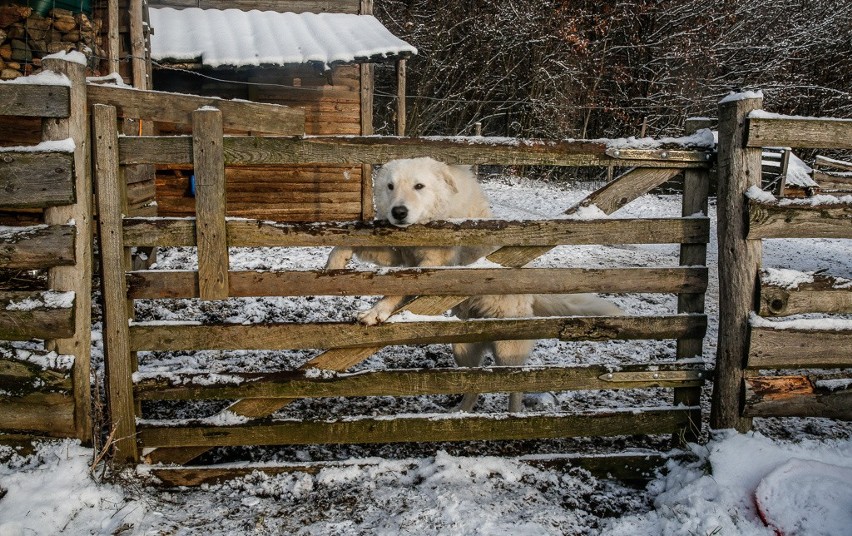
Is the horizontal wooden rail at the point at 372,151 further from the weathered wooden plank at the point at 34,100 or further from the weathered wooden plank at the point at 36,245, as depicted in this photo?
the weathered wooden plank at the point at 36,245

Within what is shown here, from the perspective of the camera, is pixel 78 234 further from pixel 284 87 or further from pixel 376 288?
pixel 284 87

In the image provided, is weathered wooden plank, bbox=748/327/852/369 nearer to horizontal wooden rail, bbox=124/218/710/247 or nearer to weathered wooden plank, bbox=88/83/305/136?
horizontal wooden rail, bbox=124/218/710/247

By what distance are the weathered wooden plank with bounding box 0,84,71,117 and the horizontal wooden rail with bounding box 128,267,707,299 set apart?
0.89 m

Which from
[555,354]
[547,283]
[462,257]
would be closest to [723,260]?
[547,283]

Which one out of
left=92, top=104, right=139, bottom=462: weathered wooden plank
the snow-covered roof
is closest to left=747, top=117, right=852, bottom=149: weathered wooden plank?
left=92, top=104, right=139, bottom=462: weathered wooden plank

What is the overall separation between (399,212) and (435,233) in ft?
0.93

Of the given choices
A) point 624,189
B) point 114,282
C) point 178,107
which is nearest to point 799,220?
point 624,189

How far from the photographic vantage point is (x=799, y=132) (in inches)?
129

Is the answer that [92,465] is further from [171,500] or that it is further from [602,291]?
[602,291]

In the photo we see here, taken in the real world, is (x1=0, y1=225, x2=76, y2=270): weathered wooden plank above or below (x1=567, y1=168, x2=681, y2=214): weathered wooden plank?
below

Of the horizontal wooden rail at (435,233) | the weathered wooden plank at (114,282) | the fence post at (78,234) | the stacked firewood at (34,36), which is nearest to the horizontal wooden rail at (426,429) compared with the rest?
the weathered wooden plank at (114,282)

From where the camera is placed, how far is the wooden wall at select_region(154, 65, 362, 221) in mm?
11758

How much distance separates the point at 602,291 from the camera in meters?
3.37

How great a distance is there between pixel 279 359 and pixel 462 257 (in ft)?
6.72
